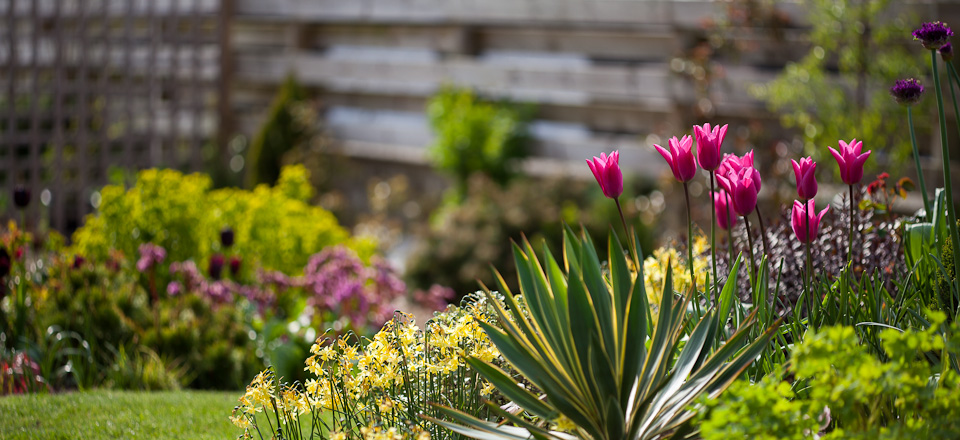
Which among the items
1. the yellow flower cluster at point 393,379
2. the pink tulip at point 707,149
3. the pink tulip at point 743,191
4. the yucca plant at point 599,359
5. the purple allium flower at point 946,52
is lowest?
the yellow flower cluster at point 393,379

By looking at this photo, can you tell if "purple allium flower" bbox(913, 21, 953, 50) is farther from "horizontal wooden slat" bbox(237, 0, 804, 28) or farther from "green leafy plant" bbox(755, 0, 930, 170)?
"horizontal wooden slat" bbox(237, 0, 804, 28)

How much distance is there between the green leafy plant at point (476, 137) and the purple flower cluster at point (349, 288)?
2.67 meters

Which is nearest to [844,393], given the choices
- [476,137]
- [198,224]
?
[198,224]

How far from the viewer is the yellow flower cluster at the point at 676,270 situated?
2385 millimetres

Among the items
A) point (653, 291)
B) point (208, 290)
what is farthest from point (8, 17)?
point (653, 291)

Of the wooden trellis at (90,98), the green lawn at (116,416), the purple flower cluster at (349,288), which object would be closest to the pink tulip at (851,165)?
the green lawn at (116,416)

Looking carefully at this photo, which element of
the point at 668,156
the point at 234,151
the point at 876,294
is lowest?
the point at 234,151

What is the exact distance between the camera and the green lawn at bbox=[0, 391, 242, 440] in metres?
2.28

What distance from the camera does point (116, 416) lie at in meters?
2.44

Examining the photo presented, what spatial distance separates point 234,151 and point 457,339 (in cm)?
672

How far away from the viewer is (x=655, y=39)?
6.12 meters

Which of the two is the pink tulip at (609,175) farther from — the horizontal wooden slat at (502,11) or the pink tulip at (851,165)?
the horizontal wooden slat at (502,11)

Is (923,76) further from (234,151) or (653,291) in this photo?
(234,151)

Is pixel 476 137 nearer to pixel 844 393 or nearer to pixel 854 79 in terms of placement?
pixel 854 79
